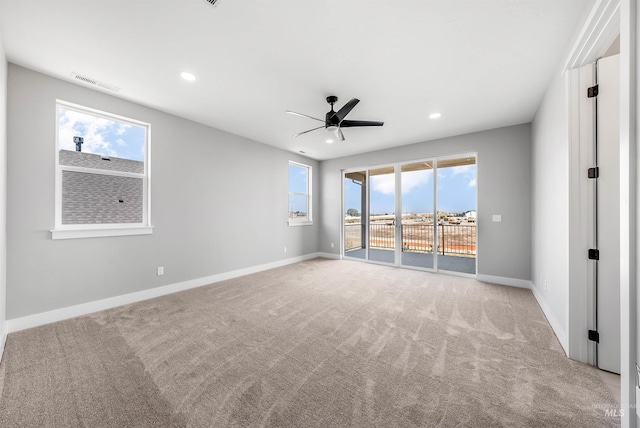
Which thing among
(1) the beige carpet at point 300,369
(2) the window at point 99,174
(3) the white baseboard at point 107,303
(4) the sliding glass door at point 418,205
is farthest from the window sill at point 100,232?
(4) the sliding glass door at point 418,205

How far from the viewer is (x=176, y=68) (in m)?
2.48

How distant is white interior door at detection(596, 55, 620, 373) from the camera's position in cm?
182

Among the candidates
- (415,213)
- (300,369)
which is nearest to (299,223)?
(415,213)

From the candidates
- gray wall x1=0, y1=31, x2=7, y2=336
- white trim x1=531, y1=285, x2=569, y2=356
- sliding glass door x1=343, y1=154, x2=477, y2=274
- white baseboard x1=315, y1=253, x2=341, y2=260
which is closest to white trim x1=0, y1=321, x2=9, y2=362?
gray wall x1=0, y1=31, x2=7, y2=336

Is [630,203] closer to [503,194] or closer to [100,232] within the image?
[503,194]

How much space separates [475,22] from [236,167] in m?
3.89

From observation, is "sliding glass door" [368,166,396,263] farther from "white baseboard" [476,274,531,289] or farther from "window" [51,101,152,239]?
"window" [51,101,152,239]

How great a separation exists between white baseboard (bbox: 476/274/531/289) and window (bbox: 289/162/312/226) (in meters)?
3.84

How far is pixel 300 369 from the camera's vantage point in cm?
186

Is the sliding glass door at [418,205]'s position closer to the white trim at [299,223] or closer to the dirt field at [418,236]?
the dirt field at [418,236]

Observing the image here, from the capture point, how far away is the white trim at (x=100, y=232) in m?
2.70

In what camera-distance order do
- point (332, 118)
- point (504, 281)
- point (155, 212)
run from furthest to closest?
1. point (504, 281)
2. point (155, 212)
3. point (332, 118)

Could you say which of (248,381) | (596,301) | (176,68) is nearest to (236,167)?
(176,68)

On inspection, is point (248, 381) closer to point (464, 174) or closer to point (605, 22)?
point (605, 22)
